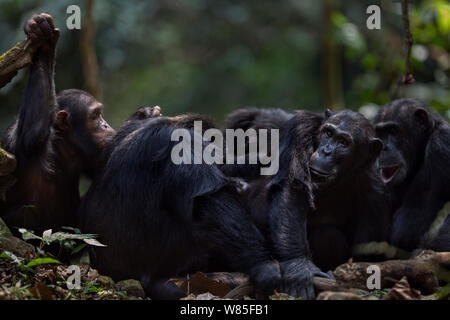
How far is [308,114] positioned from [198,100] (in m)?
10.5

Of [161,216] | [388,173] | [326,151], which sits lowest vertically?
[161,216]

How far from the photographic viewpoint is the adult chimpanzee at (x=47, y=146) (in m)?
4.84

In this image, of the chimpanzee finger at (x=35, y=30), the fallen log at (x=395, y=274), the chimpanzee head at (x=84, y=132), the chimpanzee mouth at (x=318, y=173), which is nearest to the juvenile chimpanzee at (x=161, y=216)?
the chimpanzee head at (x=84, y=132)

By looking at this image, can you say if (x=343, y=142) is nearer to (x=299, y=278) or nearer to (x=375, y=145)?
(x=375, y=145)

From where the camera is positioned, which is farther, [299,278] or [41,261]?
[299,278]

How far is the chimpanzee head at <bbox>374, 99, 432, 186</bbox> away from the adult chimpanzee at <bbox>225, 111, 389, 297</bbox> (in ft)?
1.89

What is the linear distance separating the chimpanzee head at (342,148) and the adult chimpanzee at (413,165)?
2.11ft

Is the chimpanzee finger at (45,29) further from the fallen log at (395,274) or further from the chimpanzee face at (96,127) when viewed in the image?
the fallen log at (395,274)

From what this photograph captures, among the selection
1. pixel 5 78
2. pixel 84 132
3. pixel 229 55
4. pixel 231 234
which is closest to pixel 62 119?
pixel 84 132

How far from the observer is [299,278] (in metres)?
4.09

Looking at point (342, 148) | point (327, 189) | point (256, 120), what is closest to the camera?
point (342, 148)

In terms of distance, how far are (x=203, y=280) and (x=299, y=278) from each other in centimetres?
69

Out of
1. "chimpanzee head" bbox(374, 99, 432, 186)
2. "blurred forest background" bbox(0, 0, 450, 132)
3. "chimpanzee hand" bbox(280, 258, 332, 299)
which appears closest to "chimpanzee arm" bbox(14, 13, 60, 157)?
"chimpanzee hand" bbox(280, 258, 332, 299)

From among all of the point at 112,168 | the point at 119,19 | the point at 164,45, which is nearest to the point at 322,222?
the point at 112,168
